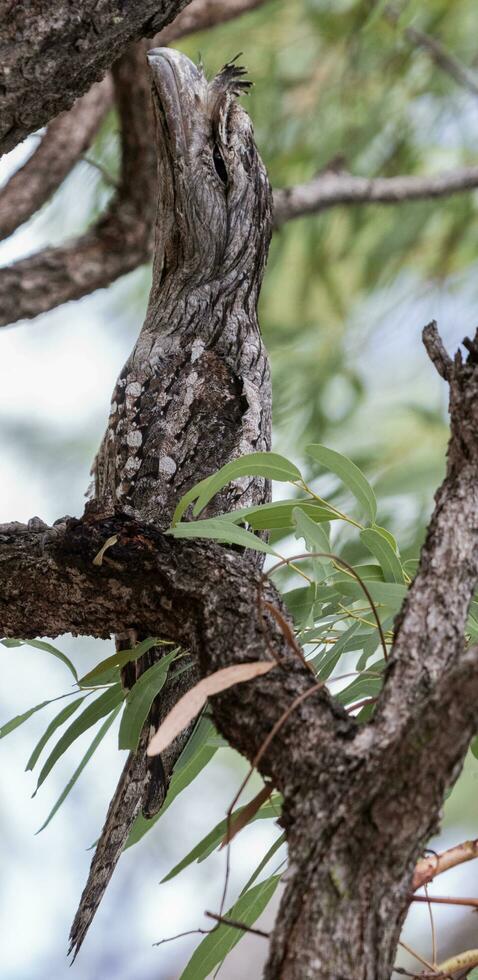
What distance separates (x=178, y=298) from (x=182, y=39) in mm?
1668

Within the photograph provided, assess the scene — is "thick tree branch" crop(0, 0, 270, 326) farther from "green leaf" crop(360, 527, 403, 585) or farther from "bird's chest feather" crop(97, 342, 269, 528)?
"green leaf" crop(360, 527, 403, 585)

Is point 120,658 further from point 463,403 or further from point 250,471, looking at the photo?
point 463,403

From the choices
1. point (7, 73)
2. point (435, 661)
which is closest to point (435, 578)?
point (435, 661)

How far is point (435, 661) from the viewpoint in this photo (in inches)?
29.0

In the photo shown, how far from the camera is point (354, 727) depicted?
30.4 inches

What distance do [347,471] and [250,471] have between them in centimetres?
11

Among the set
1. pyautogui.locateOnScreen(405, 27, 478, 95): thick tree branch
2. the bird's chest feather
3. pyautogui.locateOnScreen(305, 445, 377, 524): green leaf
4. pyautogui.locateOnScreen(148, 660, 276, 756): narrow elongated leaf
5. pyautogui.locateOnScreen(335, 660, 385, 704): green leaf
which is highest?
pyautogui.locateOnScreen(405, 27, 478, 95): thick tree branch

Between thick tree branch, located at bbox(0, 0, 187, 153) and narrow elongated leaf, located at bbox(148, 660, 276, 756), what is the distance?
0.77m

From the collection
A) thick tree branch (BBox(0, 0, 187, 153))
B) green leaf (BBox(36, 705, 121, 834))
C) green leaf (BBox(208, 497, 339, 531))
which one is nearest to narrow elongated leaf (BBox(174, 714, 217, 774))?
green leaf (BBox(36, 705, 121, 834))

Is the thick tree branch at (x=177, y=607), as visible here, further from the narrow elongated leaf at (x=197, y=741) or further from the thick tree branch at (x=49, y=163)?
the thick tree branch at (x=49, y=163)

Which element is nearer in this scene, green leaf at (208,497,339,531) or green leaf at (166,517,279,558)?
green leaf at (166,517,279,558)

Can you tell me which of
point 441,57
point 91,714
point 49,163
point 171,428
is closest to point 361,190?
point 441,57

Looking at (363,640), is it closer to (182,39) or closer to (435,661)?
(435,661)

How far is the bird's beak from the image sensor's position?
1722mm
